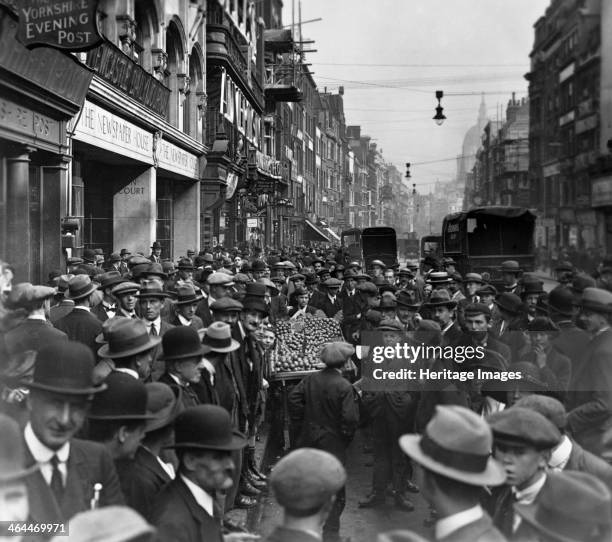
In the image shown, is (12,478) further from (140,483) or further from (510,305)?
(510,305)

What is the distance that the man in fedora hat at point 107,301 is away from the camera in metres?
8.34

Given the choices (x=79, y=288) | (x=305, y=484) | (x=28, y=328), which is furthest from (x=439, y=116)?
(x=305, y=484)

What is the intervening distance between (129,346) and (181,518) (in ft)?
6.41

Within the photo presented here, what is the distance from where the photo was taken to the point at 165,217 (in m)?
26.7

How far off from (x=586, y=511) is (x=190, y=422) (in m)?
1.85

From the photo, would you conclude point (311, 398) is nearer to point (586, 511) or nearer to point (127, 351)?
point (127, 351)

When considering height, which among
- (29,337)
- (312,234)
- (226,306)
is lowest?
(29,337)

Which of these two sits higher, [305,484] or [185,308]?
[185,308]

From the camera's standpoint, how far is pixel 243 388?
6.96 meters

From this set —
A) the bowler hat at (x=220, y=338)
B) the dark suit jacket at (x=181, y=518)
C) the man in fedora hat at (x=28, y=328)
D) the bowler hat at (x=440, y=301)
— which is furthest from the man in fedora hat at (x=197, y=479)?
the bowler hat at (x=440, y=301)

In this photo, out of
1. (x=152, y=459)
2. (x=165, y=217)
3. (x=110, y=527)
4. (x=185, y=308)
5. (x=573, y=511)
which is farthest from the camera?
(x=165, y=217)

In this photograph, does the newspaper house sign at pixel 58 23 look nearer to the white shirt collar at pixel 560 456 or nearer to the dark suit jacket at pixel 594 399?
the dark suit jacket at pixel 594 399

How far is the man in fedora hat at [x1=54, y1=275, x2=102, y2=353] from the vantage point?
6895 mm

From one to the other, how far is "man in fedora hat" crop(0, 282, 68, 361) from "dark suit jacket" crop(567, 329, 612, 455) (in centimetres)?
386
